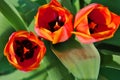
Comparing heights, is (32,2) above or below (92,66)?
above

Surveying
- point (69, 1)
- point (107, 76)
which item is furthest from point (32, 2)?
point (107, 76)

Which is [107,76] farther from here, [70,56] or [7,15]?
[7,15]

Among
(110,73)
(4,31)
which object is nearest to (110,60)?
(110,73)

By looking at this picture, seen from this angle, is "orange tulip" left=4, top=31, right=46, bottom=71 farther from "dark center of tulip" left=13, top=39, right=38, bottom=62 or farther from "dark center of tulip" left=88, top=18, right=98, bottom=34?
"dark center of tulip" left=88, top=18, right=98, bottom=34

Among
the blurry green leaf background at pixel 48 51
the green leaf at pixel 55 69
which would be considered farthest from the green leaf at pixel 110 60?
the green leaf at pixel 55 69

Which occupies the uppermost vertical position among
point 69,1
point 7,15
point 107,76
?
point 7,15

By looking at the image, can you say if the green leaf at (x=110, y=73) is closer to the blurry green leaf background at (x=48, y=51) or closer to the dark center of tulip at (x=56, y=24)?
the blurry green leaf background at (x=48, y=51)

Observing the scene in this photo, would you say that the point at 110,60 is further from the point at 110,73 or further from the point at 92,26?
the point at 92,26
